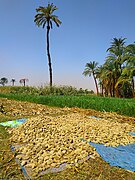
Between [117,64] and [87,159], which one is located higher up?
[117,64]

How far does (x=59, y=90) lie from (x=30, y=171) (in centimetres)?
1504

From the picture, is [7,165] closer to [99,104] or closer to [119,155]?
[119,155]

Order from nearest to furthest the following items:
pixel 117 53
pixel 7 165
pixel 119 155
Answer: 1. pixel 7 165
2. pixel 119 155
3. pixel 117 53

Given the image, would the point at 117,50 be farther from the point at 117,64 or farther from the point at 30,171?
the point at 30,171

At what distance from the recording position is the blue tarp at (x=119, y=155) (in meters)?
2.30

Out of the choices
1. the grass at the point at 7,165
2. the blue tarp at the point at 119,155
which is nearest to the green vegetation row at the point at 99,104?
the blue tarp at the point at 119,155

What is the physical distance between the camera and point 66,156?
2426 millimetres

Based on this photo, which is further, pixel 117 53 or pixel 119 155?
pixel 117 53

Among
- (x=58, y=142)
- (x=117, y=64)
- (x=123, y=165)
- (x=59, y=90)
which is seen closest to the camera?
(x=123, y=165)

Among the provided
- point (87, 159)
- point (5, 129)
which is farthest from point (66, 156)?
point (5, 129)

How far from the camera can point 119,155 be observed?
2.56 meters

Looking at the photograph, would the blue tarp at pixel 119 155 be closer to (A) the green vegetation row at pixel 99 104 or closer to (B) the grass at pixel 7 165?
(B) the grass at pixel 7 165

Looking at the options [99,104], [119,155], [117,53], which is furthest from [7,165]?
[117,53]

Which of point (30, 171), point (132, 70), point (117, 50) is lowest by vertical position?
point (30, 171)
